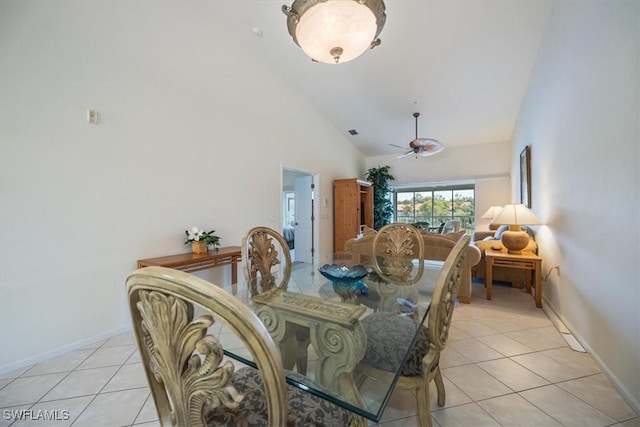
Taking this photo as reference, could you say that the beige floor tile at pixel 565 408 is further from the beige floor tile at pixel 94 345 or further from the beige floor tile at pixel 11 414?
the beige floor tile at pixel 94 345

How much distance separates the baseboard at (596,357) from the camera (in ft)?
4.78

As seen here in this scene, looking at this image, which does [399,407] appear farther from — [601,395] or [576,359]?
[576,359]

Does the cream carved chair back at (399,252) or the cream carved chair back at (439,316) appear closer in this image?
the cream carved chair back at (439,316)

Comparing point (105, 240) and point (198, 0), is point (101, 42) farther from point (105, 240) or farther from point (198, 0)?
point (105, 240)

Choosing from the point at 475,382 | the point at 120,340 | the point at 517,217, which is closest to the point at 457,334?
the point at 475,382

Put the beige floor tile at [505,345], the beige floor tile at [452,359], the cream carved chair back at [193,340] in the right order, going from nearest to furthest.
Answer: the cream carved chair back at [193,340] → the beige floor tile at [452,359] → the beige floor tile at [505,345]

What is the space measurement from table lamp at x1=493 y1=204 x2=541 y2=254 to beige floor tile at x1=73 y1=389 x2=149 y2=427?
377cm

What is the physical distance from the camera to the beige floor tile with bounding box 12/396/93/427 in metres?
1.42

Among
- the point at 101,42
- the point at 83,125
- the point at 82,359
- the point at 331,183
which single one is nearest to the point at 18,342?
the point at 82,359

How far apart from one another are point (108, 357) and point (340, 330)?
81.4 inches

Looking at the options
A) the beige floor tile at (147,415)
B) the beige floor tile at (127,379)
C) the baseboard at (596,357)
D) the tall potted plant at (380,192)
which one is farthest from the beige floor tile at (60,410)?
the tall potted plant at (380,192)

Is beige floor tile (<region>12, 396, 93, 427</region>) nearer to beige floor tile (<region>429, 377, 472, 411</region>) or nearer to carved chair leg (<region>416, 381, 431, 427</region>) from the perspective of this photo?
carved chair leg (<region>416, 381, 431, 427</region>)

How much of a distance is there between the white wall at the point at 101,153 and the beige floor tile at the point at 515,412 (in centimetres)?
301

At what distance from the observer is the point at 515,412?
1438 mm
